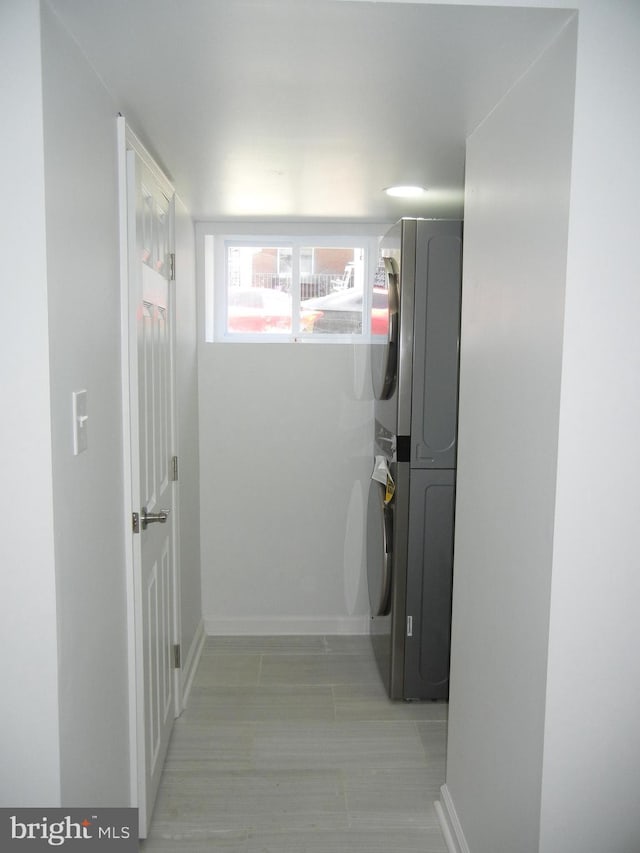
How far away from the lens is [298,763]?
253 cm

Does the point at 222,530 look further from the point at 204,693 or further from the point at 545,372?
the point at 545,372

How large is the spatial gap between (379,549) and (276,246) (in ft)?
5.70

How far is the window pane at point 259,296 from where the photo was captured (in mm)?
3650

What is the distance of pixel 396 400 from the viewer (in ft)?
9.15

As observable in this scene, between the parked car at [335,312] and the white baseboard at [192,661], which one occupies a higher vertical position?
the parked car at [335,312]

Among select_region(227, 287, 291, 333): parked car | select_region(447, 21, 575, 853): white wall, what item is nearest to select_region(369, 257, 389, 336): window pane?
select_region(227, 287, 291, 333): parked car

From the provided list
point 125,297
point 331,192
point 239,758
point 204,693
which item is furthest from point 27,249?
point 204,693

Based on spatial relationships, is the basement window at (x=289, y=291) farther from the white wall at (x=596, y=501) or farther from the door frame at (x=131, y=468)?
the white wall at (x=596, y=501)

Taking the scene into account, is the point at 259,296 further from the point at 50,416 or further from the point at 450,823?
the point at 450,823

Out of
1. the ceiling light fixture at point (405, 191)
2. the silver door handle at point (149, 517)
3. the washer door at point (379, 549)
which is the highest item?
the ceiling light fixture at point (405, 191)

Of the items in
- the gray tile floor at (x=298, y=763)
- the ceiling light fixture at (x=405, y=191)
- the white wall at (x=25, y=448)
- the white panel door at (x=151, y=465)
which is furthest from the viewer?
the ceiling light fixture at (x=405, y=191)

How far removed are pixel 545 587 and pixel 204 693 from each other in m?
2.16

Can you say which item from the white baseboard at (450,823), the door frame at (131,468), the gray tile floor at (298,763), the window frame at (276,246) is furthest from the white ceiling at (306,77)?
the gray tile floor at (298,763)

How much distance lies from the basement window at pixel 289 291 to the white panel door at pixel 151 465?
1.04 metres
